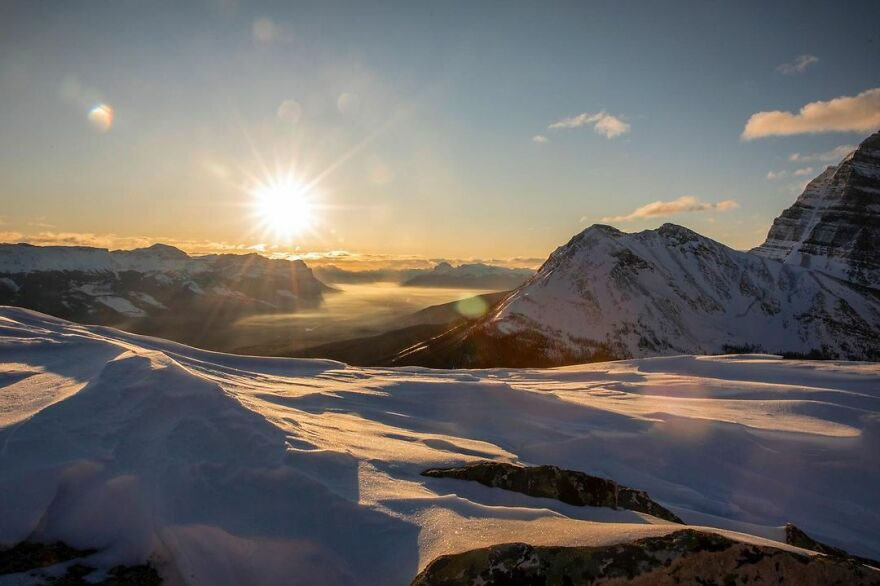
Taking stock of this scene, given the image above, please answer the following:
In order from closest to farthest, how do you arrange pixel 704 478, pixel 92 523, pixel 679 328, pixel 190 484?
pixel 92 523, pixel 190 484, pixel 704 478, pixel 679 328

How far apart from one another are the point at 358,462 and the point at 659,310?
72721 mm

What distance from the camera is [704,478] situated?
27.3ft

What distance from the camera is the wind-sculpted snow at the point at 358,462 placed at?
15.1 feet

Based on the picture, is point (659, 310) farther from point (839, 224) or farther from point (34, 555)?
point (839, 224)

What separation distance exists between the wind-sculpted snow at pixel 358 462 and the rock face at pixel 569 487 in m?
0.18

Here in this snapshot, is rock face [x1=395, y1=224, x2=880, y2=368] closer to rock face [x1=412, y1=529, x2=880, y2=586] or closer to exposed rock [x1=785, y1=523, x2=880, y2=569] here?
exposed rock [x1=785, y1=523, x2=880, y2=569]

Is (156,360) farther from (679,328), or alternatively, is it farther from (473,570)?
(679,328)

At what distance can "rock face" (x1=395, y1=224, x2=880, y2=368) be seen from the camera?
207ft

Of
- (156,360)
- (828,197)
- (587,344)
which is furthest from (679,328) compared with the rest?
(828,197)

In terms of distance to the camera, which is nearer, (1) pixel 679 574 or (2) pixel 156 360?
(1) pixel 679 574

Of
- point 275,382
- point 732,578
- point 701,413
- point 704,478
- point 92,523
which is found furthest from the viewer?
point 275,382

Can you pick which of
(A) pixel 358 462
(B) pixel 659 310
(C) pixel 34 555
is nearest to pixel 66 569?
(C) pixel 34 555

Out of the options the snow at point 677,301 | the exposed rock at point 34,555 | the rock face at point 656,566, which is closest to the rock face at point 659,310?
the snow at point 677,301

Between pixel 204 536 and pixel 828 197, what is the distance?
20435 centimetres
